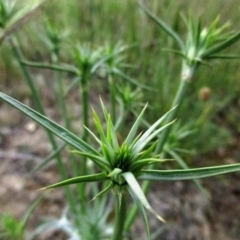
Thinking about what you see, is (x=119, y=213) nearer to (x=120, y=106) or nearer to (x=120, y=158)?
(x=120, y=158)

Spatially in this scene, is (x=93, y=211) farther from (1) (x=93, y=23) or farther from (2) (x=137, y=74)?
(1) (x=93, y=23)

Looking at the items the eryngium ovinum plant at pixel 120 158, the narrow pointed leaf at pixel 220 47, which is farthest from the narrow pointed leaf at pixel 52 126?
the narrow pointed leaf at pixel 220 47

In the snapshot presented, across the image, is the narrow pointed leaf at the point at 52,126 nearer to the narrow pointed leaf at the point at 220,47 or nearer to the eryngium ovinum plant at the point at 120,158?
the eryngium ovinum plant at the point at 120,158

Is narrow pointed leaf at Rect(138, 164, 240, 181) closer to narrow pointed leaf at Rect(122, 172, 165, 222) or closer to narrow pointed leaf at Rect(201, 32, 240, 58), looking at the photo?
narrow pointed leaf at Rect(122, 172, 165, 222)

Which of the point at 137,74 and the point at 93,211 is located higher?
the point at 137,74

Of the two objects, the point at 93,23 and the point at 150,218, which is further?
the point at 93,23

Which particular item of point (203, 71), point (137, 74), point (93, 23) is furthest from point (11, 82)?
point (203, 71)
